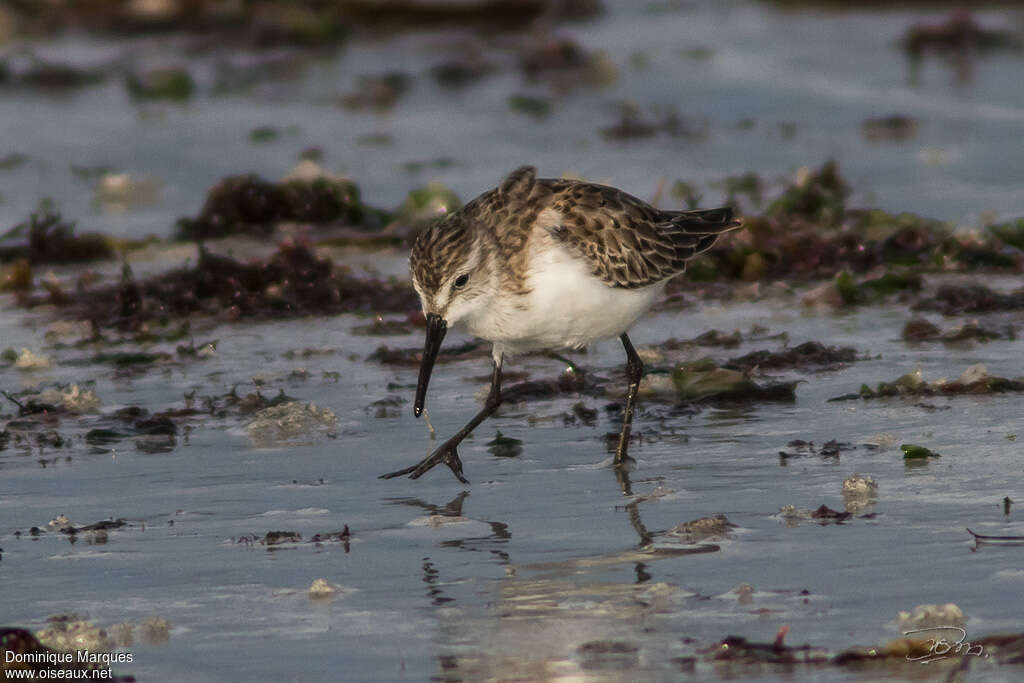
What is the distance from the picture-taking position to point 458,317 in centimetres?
627

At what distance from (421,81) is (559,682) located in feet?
52.2

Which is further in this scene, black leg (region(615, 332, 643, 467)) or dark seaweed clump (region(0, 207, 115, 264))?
dark seaweed clump (region(0, 207, 115, 264))

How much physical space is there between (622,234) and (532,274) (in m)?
0.62

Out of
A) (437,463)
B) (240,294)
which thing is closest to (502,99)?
(240,294)

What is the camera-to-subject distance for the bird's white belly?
625cm

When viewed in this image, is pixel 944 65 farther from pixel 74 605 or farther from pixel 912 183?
pixel 74 605

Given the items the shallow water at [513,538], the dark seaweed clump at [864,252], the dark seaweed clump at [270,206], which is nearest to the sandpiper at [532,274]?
the shallow water at [513,538]

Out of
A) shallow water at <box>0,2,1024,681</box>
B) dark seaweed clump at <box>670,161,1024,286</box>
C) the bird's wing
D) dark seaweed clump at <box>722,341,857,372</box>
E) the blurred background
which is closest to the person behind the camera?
shallow water at <box>0,2,1024,681</box>

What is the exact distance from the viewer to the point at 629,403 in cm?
667

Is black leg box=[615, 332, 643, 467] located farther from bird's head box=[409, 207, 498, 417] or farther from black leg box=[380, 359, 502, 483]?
bird's head box=[409, 207, 498, 417]

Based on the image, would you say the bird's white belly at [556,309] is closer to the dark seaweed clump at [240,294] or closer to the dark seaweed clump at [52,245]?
the dark seaweed clump at [240,294]

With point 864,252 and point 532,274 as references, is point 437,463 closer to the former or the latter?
point 532,274
